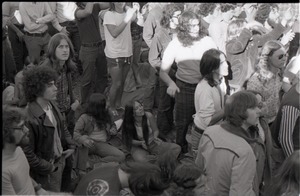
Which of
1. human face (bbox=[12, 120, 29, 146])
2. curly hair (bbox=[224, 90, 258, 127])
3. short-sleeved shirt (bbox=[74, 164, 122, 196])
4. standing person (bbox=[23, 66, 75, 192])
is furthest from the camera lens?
standing person (bbox=[23, 66, 75, 192])

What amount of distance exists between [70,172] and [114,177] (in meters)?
0.99

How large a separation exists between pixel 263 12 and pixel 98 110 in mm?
1347

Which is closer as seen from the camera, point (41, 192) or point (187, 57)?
Result: point (41, 192)

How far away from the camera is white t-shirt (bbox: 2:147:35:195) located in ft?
8.40

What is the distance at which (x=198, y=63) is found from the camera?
136 inches

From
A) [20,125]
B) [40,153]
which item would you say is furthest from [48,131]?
[20,125]

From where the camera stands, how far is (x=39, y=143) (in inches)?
118

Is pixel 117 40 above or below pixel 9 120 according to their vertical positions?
above

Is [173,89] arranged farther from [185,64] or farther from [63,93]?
[63,93]

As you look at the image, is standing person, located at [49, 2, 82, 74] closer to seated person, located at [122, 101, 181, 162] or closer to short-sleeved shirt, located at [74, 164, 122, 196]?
seated person, located at [122, 101, 181, 162]

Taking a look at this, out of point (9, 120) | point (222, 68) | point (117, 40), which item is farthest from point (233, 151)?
point (117, 40)

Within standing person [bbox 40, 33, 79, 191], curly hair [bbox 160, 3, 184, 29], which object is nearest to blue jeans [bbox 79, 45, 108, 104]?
standing person [bbox 40, 33, 79, 191]

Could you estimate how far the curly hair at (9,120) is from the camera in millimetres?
2580

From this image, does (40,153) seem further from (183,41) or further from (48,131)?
(183,41)
